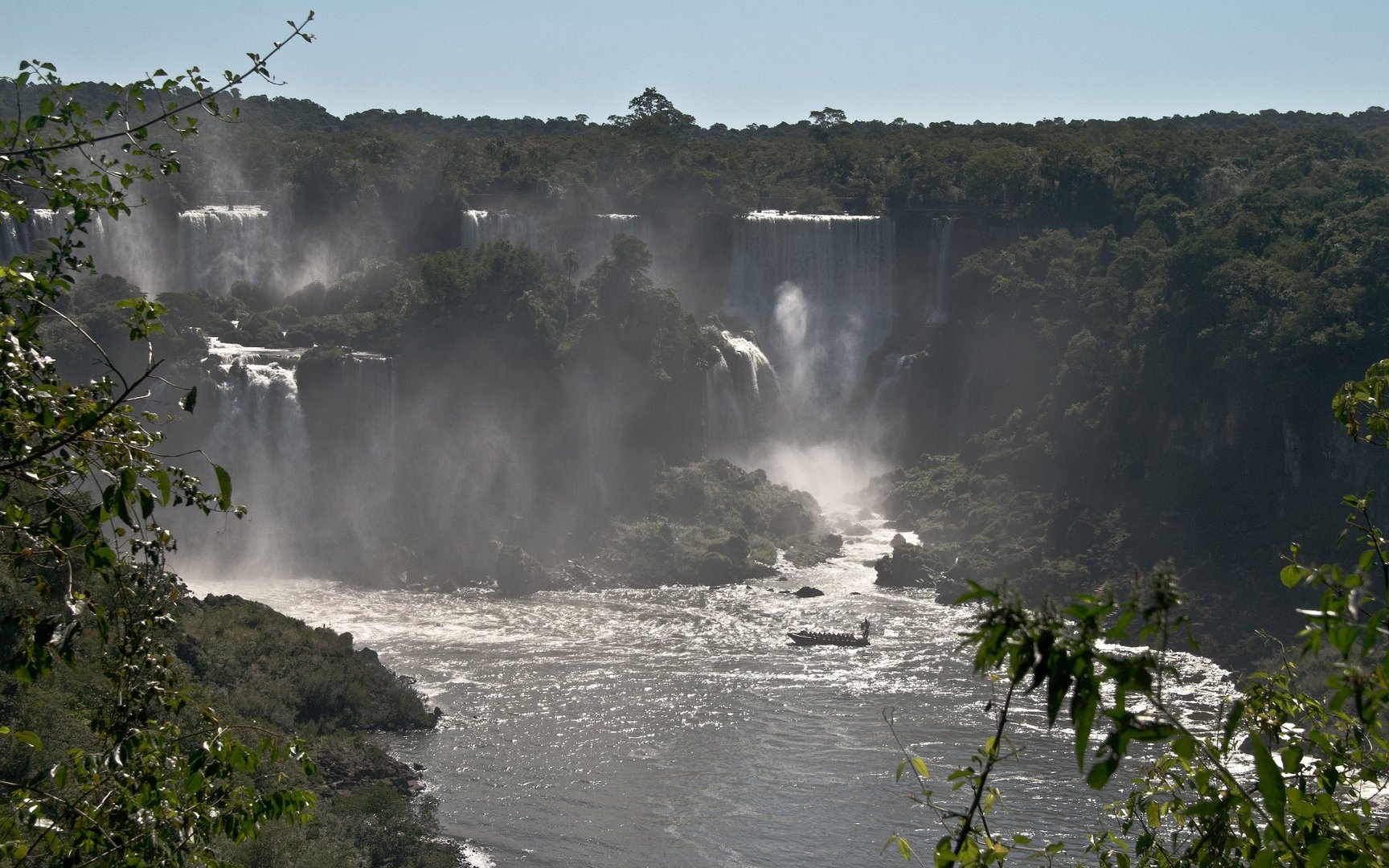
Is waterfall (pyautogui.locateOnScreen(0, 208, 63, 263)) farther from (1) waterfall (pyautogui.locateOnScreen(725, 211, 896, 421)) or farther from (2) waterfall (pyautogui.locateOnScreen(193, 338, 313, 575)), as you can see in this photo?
(1) waterfall (pyautogui.locateOnScreen(725, 211, 896, 421))

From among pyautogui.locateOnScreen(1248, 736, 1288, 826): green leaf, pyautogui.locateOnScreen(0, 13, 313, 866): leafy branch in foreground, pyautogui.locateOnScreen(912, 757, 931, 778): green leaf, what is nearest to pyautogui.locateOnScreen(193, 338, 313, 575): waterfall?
pyautogui.locateOnScreen(0, 13, 313, 866): leafy branch in foreground

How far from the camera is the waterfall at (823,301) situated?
5675cm

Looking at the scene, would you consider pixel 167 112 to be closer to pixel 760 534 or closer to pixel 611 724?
pixel 611 724

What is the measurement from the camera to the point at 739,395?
2111 inches

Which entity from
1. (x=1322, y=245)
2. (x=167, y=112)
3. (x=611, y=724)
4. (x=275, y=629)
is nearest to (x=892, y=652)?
(x=611, y=724)

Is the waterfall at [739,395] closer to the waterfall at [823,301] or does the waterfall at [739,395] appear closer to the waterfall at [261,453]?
the waterfall at [823,301]

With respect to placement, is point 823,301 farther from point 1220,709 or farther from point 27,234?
point 1220,709

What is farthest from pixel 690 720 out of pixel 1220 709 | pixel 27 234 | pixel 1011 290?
pixel 27 234

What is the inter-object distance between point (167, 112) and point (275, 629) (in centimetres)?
2408

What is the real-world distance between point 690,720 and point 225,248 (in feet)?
115

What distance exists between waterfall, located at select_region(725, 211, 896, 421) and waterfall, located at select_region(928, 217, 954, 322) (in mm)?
1688

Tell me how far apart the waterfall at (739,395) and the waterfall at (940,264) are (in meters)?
7.29

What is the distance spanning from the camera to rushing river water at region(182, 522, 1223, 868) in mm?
22703

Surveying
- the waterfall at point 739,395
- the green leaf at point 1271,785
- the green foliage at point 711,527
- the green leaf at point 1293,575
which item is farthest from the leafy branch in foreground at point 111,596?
the waterfall at point 739,395
